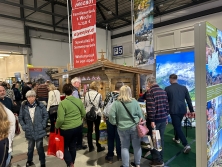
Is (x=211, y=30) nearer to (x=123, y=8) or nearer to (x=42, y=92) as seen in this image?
(x=42, y=92)

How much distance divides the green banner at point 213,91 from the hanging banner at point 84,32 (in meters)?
3.32

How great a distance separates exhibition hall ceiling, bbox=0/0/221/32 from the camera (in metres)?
8.44

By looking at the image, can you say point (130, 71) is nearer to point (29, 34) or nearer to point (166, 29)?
point (166, 29)

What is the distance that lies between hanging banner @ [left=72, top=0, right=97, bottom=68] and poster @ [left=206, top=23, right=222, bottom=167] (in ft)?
10.9

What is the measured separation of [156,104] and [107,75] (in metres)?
2.29

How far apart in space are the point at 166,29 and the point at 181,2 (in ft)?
4.80

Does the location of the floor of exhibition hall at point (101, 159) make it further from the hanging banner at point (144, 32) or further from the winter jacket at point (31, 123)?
the hanging banner at point (144, 32)

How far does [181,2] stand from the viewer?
27.8ft

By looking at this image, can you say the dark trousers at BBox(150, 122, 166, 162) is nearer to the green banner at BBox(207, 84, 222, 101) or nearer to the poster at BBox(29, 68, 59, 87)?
the green banner at BBox(207, 84, 222, 101)

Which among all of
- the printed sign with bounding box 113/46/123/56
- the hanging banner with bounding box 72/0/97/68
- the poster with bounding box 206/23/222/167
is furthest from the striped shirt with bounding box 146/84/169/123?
the printed sign with bounding box 113/46/123/56

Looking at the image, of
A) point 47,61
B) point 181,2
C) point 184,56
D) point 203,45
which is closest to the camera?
point 203,45

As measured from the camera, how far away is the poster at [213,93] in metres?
1.71

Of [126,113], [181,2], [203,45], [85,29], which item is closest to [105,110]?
[126,113]

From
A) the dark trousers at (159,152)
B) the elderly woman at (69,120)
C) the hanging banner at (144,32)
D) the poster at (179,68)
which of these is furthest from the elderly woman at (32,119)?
the poster at (179,68)
